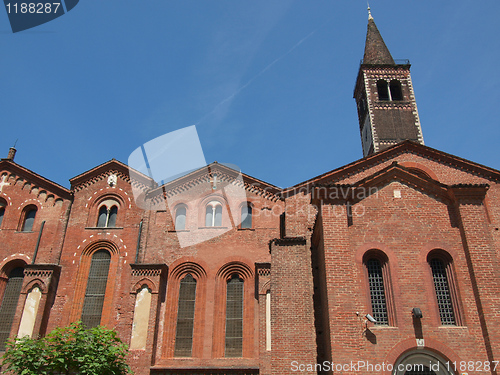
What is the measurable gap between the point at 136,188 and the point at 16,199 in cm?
658

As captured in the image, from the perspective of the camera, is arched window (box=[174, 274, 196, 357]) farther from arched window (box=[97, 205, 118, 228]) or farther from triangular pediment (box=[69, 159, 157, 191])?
triangular pediment (box=[69, 159, 157, 191])

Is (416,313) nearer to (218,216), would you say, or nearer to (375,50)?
(218,216)

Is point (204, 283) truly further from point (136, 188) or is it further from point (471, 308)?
point (471, 308)

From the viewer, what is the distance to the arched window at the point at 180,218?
21438mm

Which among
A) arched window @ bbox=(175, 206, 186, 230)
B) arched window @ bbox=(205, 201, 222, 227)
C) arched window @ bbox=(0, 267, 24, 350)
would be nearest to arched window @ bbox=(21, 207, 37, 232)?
arched window @ bbox=(0, 267, 24, 350)

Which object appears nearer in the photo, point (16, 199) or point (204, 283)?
point (204, 283)

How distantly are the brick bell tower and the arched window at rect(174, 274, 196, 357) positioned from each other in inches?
657

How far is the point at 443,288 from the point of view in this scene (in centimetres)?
1362

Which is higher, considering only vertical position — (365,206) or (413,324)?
(365,206)

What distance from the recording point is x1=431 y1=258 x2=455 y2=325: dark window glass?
13227mm

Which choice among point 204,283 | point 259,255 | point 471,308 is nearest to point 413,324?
point 471,308

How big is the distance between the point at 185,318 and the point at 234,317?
223 centimetres

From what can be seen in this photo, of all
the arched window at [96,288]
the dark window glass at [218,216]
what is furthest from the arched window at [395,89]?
the arched window at [96,288]

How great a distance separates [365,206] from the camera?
47.5 feet
